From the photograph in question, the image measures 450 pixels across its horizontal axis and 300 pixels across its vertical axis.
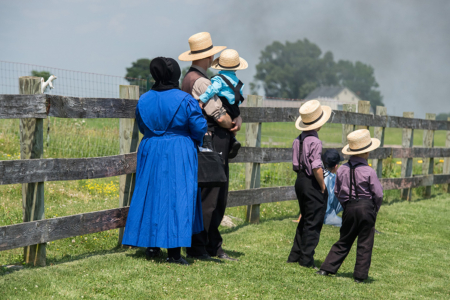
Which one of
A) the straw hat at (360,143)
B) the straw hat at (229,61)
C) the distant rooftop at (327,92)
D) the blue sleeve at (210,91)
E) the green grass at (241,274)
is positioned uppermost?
the distant rooftop at (327,92)

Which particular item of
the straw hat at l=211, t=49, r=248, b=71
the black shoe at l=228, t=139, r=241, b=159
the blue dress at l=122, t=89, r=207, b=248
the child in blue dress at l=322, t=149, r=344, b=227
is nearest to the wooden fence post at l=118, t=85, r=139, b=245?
the blue dress at l=122, t=89, r=207, b=248

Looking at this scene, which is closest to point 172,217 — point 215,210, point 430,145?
point 215,210

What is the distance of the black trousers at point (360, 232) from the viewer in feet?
15.1

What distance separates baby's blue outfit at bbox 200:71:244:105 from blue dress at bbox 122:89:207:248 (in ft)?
1.06

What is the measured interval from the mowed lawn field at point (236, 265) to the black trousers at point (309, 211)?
207mm

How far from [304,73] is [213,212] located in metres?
131

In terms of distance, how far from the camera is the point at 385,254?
6.00 m

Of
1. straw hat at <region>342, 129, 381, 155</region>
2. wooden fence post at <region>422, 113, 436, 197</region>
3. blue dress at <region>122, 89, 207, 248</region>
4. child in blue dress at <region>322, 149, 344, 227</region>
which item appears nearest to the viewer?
A: blue dress at <region>122, 89, 207, 248</region>

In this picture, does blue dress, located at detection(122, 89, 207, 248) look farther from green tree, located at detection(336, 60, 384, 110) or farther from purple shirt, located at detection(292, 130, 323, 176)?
green tree, located at detection(336, 60, 384, 110)

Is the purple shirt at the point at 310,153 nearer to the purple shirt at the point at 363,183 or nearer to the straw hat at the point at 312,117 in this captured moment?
the straw hat at the point at 312,117

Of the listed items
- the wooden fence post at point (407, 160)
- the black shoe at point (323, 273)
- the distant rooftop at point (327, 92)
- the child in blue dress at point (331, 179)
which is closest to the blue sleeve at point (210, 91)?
the black shoe at point (323, 273)

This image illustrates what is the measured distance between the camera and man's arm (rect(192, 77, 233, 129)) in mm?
4785

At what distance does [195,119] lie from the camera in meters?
4.40

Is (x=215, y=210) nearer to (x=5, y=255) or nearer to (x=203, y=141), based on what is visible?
(x=203, y=141)
